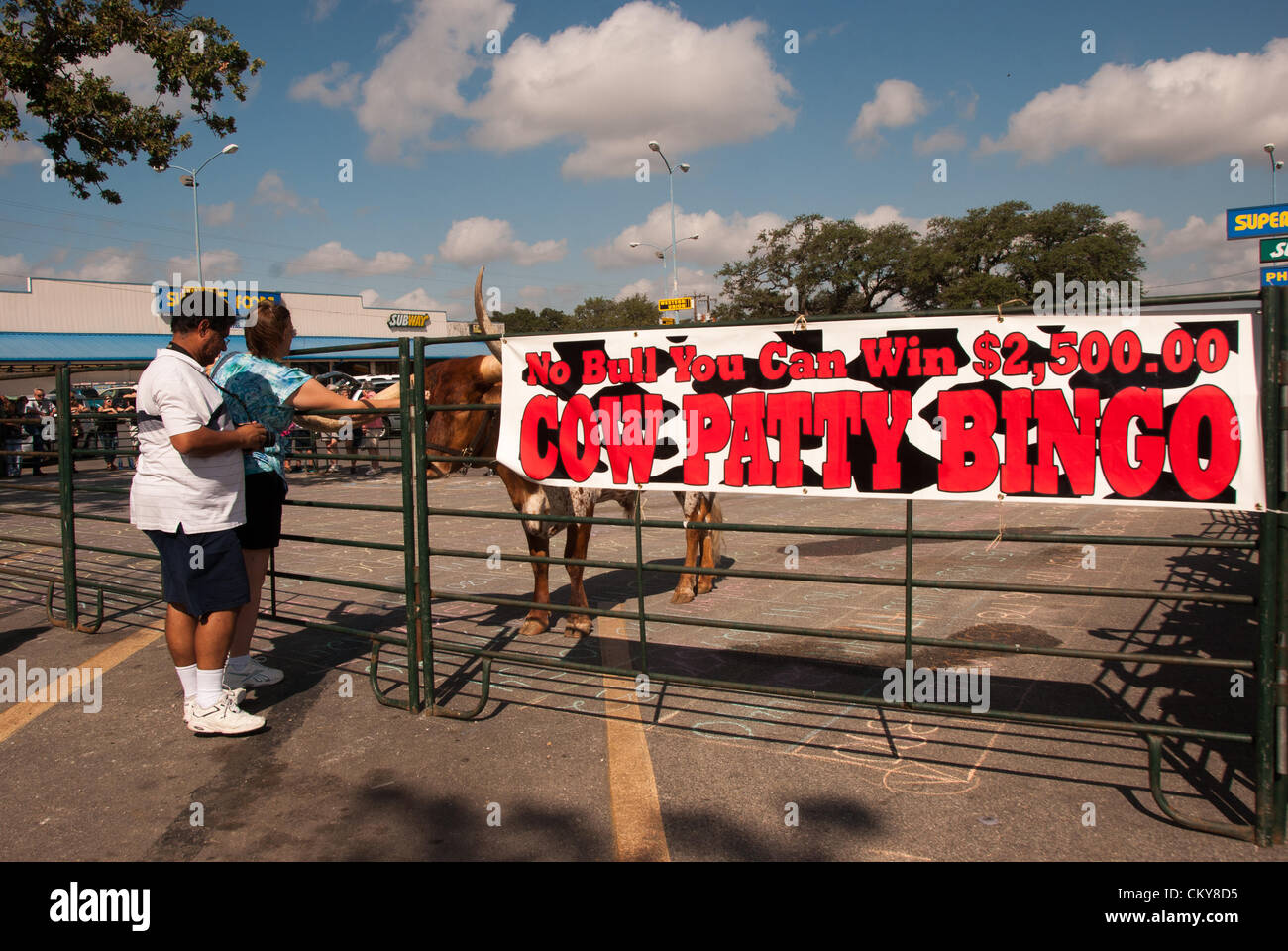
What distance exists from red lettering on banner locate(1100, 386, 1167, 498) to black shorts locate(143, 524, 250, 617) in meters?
4.07

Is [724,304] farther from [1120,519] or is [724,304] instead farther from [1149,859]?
[1149,859]

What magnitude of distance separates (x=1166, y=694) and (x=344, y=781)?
4.32 m

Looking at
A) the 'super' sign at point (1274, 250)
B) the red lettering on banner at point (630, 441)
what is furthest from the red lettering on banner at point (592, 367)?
the 'super' sign at point (1274, 250)

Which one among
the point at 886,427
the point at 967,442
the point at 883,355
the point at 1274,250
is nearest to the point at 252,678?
the point at 886,427

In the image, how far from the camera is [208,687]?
13.7 ft

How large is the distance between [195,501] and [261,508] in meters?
0.56

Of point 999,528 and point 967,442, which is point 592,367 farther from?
point 999,528

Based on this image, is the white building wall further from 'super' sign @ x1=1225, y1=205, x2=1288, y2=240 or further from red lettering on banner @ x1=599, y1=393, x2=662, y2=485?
red lettering on banner @ x1=599, y1=393, x2=662, y2=485

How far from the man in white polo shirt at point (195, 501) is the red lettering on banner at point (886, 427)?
3021mm

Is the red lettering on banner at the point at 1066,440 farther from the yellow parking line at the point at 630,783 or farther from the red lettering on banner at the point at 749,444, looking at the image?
the yellow parking line at the point at 630,783

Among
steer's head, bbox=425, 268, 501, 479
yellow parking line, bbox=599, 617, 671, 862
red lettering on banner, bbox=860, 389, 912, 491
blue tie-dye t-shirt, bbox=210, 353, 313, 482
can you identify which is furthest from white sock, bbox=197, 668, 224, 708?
red lettering on banner, bbox=860, 389, 912, 491

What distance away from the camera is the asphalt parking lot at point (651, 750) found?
3127 mm

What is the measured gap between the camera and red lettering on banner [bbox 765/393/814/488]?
3619mm
